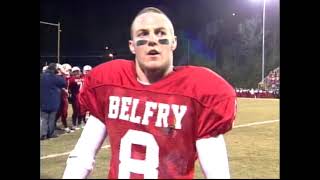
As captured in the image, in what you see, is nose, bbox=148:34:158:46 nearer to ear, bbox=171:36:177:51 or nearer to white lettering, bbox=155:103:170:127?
ear, bbox=171:36:177:51

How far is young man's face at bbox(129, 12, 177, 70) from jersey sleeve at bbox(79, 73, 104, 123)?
202mm

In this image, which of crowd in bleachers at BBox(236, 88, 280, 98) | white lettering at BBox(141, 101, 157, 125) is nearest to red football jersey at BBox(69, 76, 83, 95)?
white lettering at BBox(141, 101, 157, 125)

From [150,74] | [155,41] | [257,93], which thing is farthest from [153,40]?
[257,93]

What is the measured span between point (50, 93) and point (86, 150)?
0.39 metres

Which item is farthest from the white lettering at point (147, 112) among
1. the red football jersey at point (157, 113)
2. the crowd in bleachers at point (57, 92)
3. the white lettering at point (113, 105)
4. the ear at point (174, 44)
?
the crowd in bleachers at point (57, 92)

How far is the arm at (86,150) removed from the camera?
162cm

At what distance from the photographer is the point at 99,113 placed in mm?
1646

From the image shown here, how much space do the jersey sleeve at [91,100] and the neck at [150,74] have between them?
0.17 meters

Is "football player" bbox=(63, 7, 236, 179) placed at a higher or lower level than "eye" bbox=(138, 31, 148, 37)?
lower

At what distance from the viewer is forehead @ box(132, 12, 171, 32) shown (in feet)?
5.23

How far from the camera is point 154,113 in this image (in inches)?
63.2
